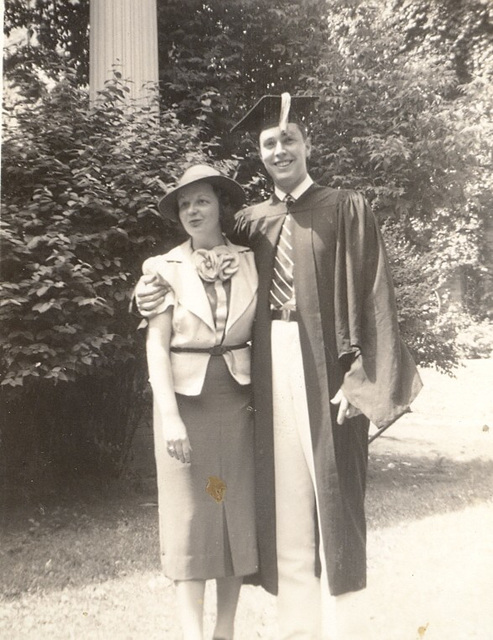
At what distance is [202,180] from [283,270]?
0.42 m

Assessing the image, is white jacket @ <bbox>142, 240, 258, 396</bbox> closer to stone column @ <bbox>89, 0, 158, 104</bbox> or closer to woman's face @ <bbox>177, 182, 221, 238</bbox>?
woman's face @ <bbox>177, 182, 221, 238</bbox>

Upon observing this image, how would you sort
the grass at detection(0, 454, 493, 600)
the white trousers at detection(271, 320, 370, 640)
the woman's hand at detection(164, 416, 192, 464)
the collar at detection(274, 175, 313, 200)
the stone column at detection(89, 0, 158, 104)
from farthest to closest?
the stone column at detection(89, 0, 158, 104) < the grass at detection(0, 454, 493, 600) < the collar at detection(274, 175, 313, 200) < the white trousers at detection(271, 320, 370, 640) < the woman's hand at detection(164, 416, 192, 464)

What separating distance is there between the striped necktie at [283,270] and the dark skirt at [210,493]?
12.1 inches

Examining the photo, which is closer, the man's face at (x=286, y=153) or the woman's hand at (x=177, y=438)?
the woman's hand at (x=177, y=438)

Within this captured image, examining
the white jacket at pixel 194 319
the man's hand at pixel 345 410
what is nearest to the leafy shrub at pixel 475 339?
the man's hand at pixel 345 410

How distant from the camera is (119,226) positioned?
306cm

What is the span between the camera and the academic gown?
2127 millimetres

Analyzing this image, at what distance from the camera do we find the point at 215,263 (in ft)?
7.00

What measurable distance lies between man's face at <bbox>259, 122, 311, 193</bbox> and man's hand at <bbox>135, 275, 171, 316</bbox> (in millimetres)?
579

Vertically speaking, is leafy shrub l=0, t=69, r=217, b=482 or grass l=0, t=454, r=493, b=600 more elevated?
leafy shrub l=0, t=69, r=217, b=482

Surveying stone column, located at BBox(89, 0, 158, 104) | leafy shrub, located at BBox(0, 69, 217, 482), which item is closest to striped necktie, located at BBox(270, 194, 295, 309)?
leafy shrub, located at BBox(0, 69, 217, 482)

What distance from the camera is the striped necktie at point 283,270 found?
7.22 feet

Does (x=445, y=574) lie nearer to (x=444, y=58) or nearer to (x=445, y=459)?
(x=445, y=459)

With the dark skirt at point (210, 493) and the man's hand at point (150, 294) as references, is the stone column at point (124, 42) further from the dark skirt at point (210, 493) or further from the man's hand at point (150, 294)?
the dark skirt at point (210, 493)
